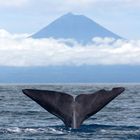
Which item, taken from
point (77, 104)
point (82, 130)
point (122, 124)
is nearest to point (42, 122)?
point (122, 124)

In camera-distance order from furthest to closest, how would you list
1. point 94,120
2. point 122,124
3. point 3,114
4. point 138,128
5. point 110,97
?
point 3,114 < point 94,120 < point 122,124 < point 138,128 < point 110,97

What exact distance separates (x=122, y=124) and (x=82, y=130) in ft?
14.4

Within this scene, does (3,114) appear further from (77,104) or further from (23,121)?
(77,104)

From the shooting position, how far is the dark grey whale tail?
20.9 meters

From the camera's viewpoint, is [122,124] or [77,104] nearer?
[77,104]

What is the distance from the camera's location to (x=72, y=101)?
2128cm

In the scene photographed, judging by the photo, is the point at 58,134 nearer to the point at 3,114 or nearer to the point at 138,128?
the point at 138,128

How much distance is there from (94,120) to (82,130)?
6554 millimetres

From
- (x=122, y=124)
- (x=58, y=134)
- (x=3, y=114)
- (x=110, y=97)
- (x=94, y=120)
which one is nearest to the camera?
(x=110, y=97)

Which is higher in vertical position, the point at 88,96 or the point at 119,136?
the point at 88,96

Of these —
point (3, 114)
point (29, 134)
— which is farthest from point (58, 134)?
point (3, 114)

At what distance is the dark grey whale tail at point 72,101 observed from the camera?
2094 centimetres

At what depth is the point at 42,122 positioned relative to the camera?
28766 millimetres

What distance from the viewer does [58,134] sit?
22484 millimetres
